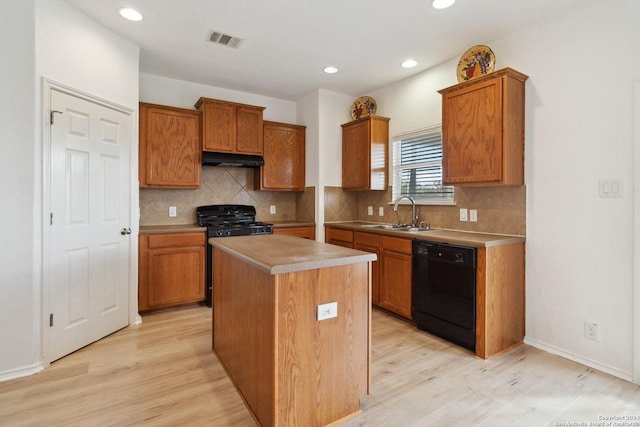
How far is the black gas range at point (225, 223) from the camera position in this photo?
147 inches

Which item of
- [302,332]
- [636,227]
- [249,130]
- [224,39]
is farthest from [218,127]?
[636,227]

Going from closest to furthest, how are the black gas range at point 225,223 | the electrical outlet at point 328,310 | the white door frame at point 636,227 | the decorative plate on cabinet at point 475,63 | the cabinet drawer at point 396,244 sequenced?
the electrical outlet at point 328,310 < the white door frame at point 636,227 < the decorative plate on cabinet at point 475,63 < the cabinet drawer at point 396,244 < the black gas range at point 225,223

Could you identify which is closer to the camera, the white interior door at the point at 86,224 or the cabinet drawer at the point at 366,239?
the white interior door at the point at 86,224

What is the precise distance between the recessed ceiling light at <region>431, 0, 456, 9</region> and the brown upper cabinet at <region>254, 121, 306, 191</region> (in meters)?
2.53

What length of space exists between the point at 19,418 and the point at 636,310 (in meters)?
3.84

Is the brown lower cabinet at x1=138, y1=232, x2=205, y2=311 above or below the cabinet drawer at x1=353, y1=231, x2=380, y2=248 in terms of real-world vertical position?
below

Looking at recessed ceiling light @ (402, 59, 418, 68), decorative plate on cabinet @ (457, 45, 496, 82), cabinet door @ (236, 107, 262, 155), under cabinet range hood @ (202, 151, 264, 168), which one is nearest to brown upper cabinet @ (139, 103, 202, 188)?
under cabinet range hood @ (202, 151, 264, 168)

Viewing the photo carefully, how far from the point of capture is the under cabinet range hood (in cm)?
392

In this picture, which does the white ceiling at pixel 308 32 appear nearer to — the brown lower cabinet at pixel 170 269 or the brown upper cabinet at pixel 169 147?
the brown upper cabinet at pixel 169 147

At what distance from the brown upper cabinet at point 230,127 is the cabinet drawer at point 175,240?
108 centimetres

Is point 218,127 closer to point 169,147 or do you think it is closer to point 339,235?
point 169,147

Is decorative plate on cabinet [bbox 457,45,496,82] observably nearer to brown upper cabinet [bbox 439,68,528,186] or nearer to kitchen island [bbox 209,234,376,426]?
brown upper cabinet [bbox 439,68,528,186]

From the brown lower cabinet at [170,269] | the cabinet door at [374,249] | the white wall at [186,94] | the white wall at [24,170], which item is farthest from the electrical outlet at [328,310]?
the white wall at [186,94]

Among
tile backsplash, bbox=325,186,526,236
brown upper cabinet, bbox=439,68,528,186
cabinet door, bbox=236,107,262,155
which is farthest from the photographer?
cabinet door, bbox=236,107,262,155
